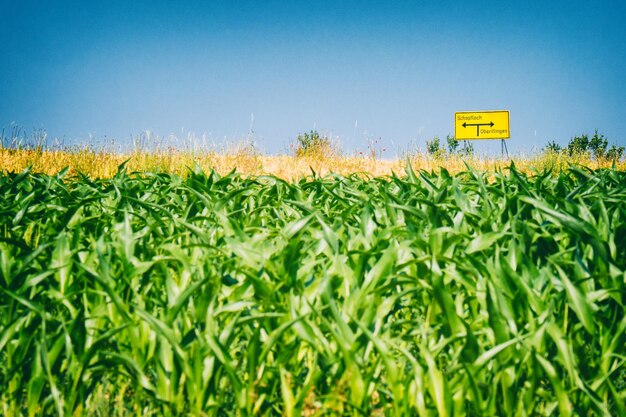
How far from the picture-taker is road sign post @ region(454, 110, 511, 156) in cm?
1670

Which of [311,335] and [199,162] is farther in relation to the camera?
[199,162]

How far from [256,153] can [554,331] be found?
8413 mm

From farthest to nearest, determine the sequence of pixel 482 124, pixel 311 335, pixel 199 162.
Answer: pixel 482 124 < pixel 199 162 < pixel 311 335

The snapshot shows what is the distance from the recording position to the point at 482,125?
16.8 meters

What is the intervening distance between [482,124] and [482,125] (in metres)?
0.04

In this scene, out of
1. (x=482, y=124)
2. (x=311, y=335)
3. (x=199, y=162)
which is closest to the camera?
(x=311, y=335)

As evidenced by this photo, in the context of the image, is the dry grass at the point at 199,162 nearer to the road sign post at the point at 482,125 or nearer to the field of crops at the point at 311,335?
the road sign post at the point at 482,125

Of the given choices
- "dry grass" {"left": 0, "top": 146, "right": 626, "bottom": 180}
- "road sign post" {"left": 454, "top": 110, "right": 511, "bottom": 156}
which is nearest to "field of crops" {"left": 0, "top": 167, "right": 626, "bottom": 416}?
"dry grass" {"left": 0, "top": 146, "right": 626, "bottom": 180}

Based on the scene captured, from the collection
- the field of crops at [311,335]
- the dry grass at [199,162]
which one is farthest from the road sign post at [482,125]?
the field of crops at [311,335]

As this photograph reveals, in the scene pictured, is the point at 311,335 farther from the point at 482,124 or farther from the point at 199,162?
the point at 482,124

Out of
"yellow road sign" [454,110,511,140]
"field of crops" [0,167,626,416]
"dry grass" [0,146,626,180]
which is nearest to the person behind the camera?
"field of crops" [0,167,626,416]

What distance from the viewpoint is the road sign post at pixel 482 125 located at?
54.8 feet

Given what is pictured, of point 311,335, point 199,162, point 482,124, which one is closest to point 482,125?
point 482,124

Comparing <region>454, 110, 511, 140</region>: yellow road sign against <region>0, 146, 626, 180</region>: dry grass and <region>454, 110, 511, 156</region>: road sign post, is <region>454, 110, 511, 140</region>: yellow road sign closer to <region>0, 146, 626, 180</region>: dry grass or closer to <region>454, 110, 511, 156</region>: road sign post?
<region>454, 110, 511, 156</region>: road sign post
